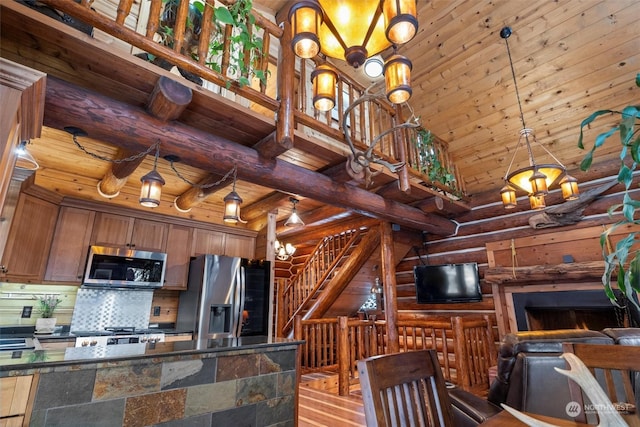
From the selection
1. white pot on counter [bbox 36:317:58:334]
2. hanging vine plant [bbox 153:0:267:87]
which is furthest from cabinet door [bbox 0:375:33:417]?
white pot on counter [bbox 36:317:58:334]

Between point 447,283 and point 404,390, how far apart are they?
463cm

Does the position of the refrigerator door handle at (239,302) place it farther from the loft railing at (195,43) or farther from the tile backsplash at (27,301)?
the loft railing at (195,43)

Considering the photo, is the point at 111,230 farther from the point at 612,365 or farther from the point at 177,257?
the point at 612,365

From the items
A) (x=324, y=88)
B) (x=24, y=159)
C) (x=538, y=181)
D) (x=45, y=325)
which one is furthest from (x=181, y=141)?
(x=538, y=181)

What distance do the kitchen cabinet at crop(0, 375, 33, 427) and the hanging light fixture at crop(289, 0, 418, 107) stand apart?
2.13 m

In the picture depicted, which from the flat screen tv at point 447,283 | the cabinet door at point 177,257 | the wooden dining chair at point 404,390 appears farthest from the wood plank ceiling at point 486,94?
the wooden dining chair at point 404,390

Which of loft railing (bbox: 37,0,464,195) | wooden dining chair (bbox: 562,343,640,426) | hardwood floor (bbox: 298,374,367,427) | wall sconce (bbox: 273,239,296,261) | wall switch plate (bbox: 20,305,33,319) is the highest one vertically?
loft railing (bbox: 37,0,464,195)

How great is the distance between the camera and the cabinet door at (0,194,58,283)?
9.88 feet

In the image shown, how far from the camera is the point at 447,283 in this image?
543cm

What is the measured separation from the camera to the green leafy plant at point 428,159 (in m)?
4.57

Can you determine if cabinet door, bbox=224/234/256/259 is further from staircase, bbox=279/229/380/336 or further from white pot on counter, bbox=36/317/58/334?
white pot on counter, bbox=36/317/58/334

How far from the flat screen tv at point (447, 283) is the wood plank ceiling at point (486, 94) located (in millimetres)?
1235

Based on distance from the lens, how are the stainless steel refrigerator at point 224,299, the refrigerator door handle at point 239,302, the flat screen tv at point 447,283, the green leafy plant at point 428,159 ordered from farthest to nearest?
the flat screen tv at point 447,283 < the green leafy plant at point 428,159 < the refrigerator door handle at point 239,302 < the stainless steel refrigerator at point 224,299

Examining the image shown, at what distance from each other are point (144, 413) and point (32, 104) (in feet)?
5.74
